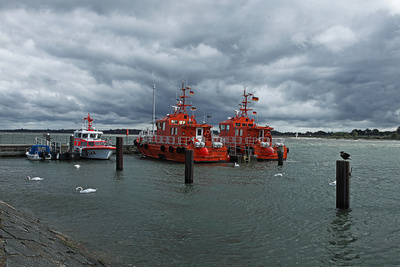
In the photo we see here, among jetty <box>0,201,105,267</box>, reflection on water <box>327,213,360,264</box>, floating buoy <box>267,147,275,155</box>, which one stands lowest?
reflection on water <box>327,213,360,264</box>

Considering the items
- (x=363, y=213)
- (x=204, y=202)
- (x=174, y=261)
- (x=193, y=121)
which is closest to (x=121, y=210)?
(x=204, y=202)

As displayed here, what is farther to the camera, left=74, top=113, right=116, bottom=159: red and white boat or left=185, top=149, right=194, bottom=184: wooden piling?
left=74, top=113, right=116, bottom=159: red and white boat

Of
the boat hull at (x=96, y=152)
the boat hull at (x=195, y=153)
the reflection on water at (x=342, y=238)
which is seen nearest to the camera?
the reflection on water at (x=342, y=238)

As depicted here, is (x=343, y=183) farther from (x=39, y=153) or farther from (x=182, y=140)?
(x=39, y=153)

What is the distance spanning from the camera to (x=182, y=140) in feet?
106

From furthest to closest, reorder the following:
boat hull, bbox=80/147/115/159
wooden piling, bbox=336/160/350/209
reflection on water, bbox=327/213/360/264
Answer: boat hull, bbox=80/147/115/159 < wooden piling, bbox=336/160/350/209 < reflection on water, bbox=327/213/360/264

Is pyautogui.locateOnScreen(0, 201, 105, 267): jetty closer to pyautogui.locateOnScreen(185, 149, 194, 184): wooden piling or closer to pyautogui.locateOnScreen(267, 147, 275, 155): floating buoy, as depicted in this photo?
pyautogui.locateOnScreen(185, 149, 194, 184): wooden piling

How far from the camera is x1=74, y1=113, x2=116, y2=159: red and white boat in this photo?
33844 mm

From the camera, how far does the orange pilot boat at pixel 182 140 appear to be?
1204 inches

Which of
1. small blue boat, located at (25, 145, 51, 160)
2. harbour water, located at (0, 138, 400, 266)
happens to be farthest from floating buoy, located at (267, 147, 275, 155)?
small blue boat, located at (25, 145, 51, 160)

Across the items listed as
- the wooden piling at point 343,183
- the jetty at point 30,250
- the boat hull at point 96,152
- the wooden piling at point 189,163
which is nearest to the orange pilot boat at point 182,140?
the boat hull at point 96,152

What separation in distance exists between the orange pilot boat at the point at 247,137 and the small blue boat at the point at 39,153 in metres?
20.0

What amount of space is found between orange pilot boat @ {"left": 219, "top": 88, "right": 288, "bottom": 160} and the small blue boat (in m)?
20.0

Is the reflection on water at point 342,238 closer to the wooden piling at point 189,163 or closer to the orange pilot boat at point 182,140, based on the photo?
the wooden piling at point 189,163
